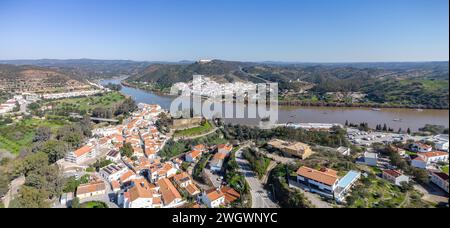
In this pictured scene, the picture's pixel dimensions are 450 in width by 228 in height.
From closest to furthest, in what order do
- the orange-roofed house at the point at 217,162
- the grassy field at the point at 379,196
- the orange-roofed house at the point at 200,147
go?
the grassy field at the point at 379,196 < the orange-roofed house at the point at 217,162 < the orange-roofed house at the point at 200,147

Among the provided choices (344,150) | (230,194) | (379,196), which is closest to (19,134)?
(230,194)

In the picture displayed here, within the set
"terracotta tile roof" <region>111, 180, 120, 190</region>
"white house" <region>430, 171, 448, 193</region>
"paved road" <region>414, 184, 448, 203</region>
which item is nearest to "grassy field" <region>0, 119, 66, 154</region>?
"terracotta tile roof" <region>111, 180, 120, 190</region>

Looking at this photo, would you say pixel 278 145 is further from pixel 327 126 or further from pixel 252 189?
pixel 327 126

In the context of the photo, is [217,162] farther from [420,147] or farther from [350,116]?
[350,116]

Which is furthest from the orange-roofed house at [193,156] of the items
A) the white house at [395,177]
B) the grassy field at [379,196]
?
the white house at [395,177]

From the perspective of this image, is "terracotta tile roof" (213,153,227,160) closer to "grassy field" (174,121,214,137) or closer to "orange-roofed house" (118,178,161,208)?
"orange-roofed house" (118,178,161,208)

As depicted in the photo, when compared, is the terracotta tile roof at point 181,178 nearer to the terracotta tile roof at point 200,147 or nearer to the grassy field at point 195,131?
the terracotta tile roof at point 200,147
